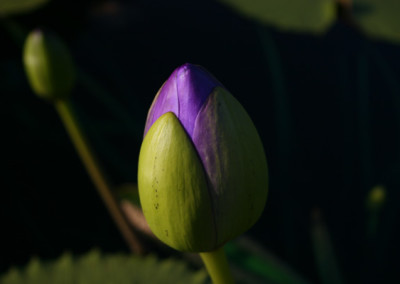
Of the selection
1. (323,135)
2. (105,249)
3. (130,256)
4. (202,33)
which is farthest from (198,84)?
(202,33)

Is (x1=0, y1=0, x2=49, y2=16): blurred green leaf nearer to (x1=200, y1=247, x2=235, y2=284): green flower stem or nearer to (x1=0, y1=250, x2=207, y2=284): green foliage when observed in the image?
(x1=0, y1=250, x2=207, y2=284): green foliage

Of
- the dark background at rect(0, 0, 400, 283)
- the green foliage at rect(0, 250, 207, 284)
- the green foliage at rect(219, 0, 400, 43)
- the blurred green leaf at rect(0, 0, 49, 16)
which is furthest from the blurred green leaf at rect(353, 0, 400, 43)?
the blurred green leaf at rect(0, 0, 49, 16)

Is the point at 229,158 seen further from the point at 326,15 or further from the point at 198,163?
the point at 326,15

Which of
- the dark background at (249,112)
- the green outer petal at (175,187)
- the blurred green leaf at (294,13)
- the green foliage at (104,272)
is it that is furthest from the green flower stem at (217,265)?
the dark background at (249,112)

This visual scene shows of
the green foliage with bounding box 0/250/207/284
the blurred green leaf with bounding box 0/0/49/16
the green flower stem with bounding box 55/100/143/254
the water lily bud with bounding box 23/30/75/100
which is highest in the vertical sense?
the blurred green leaf with bounding box 0/0/49/16

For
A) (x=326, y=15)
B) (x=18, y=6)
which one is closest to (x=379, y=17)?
(x=326, y=15)

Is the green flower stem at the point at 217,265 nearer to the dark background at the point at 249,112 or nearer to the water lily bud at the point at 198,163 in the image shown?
the water lily bud at the point at 198,163
